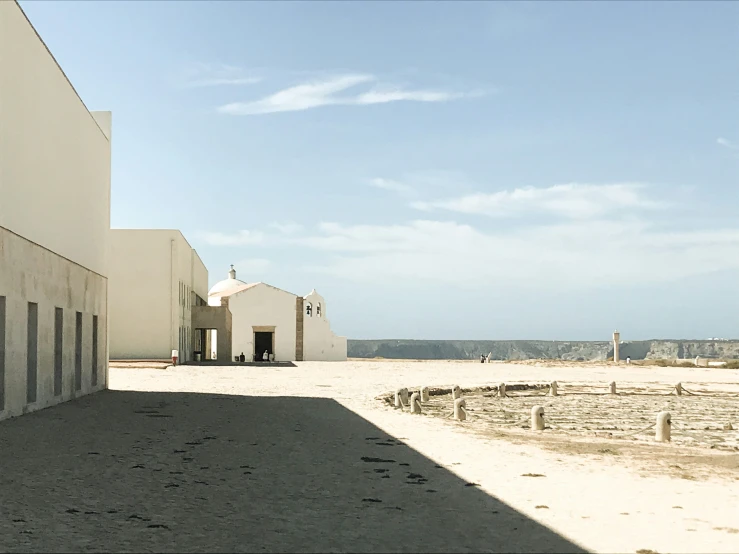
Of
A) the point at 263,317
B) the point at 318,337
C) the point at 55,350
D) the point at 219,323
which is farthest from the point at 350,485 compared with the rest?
the point at 318,337

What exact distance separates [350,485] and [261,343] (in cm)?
5662

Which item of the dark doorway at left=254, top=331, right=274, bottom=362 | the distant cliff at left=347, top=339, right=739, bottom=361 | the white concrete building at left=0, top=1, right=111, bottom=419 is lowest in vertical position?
the distant cliff at left=347, top=339, right=739, bottom=361

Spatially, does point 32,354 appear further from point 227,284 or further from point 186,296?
point 227,284

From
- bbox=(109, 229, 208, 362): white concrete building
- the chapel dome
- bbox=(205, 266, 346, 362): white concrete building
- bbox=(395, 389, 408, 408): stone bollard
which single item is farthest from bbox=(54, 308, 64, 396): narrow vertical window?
the chapel dome

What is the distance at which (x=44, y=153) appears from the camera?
19812 mm

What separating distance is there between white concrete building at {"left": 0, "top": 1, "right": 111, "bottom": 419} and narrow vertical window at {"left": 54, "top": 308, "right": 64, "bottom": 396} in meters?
0.03

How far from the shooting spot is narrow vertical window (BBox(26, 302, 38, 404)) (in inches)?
744

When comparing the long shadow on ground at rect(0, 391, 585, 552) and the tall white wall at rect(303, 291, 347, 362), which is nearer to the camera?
the long shadow on ground at rect(0, 391, 585, 552)

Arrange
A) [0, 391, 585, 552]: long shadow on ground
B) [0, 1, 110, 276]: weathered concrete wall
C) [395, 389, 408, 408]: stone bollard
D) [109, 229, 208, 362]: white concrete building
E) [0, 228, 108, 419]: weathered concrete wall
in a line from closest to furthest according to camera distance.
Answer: [0, 391, 585, 552]: long shadow on ground
[0, 228, 108, 419]: weathered concrete wall
[0, 1, 110, 276]: weathered concrete wall
[395, 389, 408, 408]: stone bollard
[109, 229, 208, 362]: white concrete building

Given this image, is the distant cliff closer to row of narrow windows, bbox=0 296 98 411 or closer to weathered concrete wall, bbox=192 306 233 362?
weathered concrete wall, bbox=192 306 233 362

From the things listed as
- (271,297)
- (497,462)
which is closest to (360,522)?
(497,462)

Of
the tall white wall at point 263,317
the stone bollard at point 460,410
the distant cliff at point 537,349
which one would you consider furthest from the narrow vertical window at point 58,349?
the distant cliff at point 537,349

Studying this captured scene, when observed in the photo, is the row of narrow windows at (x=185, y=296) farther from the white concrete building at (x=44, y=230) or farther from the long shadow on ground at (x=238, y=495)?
the long shadow on ground at (x=238, y=495)

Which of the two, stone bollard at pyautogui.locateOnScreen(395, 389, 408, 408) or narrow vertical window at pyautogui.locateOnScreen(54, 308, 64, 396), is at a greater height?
narrow vertical window at pyautogui.locateOnScreen(54, 308, 64, 396)
